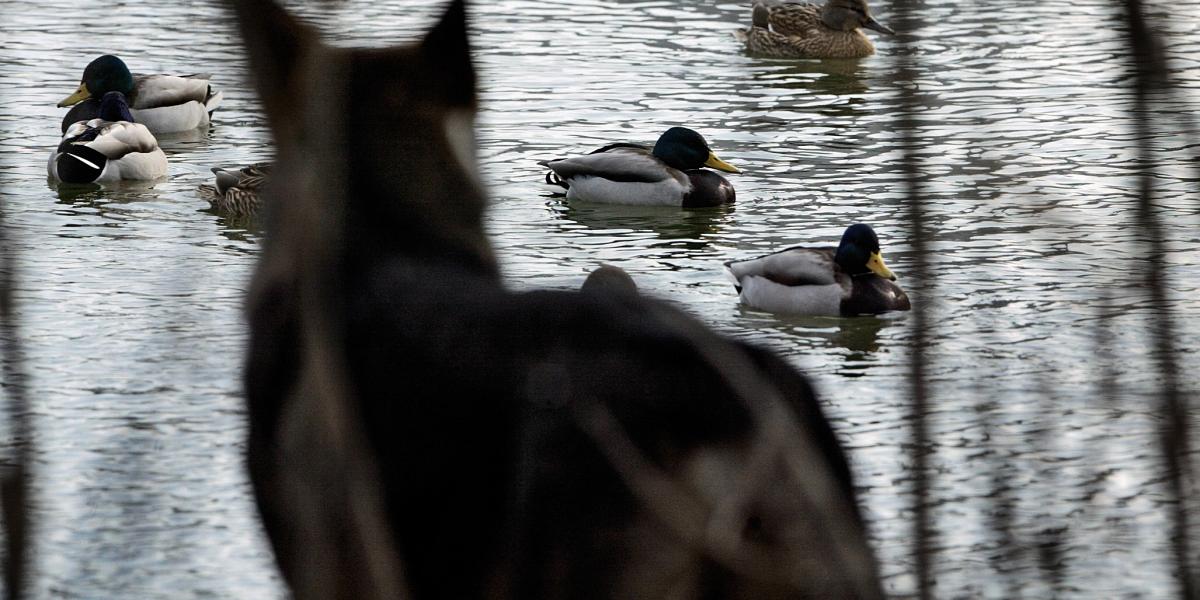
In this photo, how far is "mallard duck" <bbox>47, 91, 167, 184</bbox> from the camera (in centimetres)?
1168

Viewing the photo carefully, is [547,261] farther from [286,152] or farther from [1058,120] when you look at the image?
[286,152]

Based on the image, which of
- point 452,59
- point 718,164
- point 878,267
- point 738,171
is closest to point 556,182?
point 718,164

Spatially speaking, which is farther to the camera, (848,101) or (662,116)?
(848,101)

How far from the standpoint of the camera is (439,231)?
2.59 m

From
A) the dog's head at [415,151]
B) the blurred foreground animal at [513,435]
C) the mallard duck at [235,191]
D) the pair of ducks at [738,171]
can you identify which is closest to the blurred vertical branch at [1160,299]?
the blurred foreground animal at [513,435]

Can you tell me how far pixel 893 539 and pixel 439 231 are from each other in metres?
3.04

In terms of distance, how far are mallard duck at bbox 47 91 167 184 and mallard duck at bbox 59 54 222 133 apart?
3.91ft

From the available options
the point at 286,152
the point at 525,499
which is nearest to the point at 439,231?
the point at 525,499

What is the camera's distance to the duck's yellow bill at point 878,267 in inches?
355

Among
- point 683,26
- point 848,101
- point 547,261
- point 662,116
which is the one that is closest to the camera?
point 547,261

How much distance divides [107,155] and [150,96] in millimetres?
2226

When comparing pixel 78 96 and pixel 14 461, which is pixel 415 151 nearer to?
pixel 14 461

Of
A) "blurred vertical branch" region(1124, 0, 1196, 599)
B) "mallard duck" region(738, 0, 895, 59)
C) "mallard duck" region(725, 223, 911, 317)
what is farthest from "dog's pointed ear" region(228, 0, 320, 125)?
"mallard duck" region(738, 0, 895, 59)

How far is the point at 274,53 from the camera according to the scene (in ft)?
5.68
